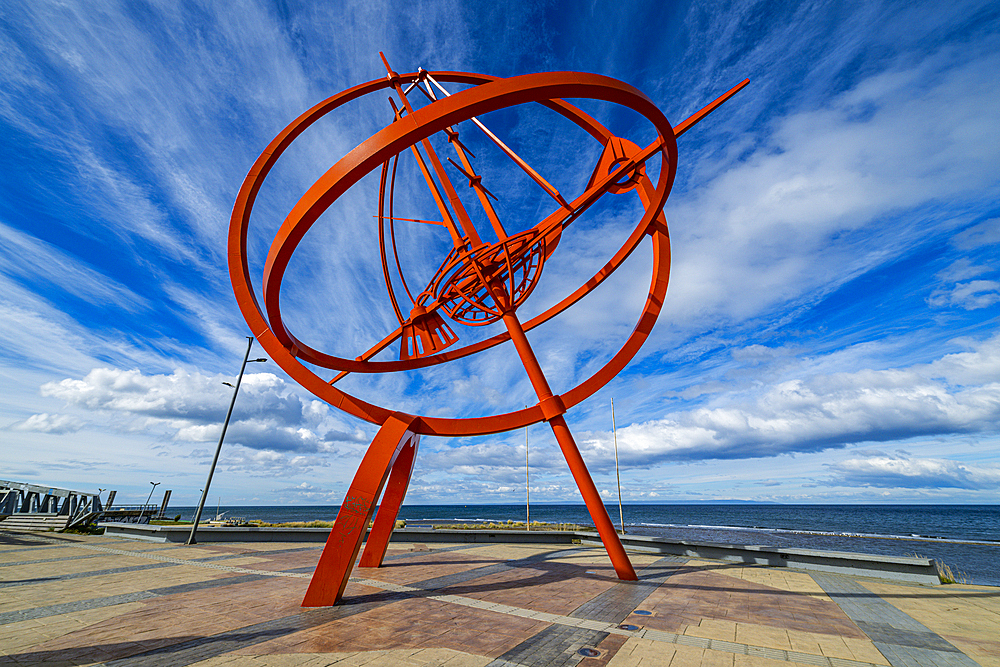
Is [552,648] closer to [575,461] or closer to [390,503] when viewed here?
[575,461]

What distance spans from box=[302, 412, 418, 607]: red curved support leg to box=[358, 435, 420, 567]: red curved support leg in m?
1.14

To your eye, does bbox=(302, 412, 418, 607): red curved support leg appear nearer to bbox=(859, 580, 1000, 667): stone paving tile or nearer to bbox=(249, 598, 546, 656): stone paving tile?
bbox=(249, 598, 546, 656): stone paving tile

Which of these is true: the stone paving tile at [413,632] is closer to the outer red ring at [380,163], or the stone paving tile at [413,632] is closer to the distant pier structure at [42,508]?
the outer red ring at [380,163]

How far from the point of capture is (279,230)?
32.9 ft

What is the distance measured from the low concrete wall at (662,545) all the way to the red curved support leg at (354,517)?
40.3ft

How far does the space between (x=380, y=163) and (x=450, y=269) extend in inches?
257

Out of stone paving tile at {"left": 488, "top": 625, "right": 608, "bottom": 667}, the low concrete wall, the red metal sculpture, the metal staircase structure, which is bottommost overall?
stone paving tile at {"left": 488, "top": 625, "right": 608, "bottom": 667}

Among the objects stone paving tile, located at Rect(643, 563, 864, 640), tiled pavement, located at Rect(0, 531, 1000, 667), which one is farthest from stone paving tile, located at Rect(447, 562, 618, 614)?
stone paving tile, located at Rect(643, 563, 864, 640)

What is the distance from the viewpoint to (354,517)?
10.9m

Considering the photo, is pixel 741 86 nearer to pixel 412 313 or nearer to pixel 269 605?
pixel 412 313

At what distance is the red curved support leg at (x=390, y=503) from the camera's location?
44.2ft

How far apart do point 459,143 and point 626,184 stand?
21.3 ft

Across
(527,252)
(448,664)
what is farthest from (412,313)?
(448,664)

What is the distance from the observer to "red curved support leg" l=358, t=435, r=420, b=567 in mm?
13469
